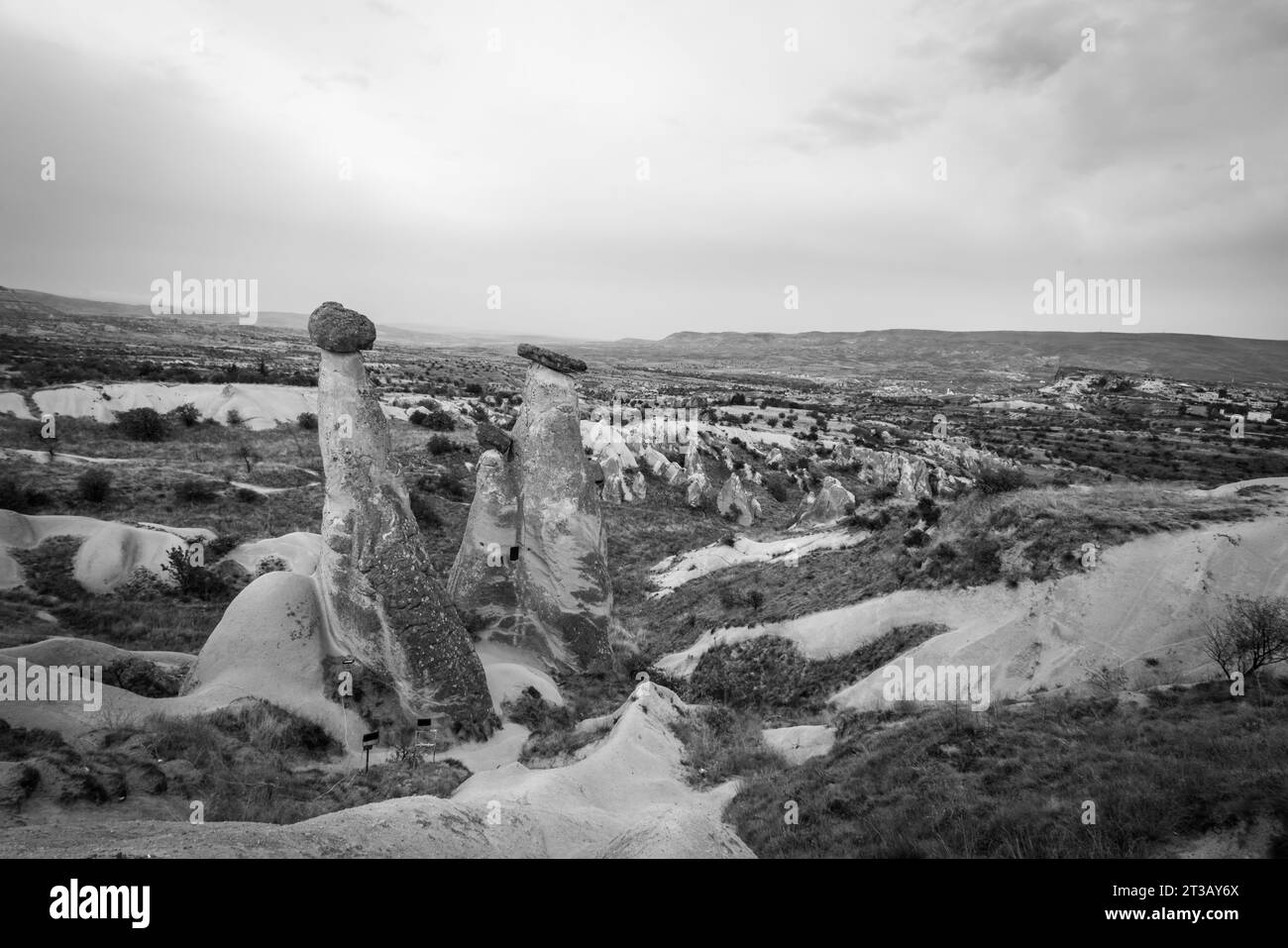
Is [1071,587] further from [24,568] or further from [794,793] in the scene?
[24,568]

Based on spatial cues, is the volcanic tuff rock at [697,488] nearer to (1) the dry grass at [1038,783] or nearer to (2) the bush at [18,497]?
(1) the dry grass at [1038,783]

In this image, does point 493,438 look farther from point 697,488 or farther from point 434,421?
point 434,421

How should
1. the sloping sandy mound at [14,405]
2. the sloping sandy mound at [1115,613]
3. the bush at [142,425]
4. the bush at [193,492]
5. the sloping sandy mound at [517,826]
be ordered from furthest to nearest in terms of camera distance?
the bush at [142,425] < the sloping sandy mound at [14,405] < the bush at [193,492] < the sloping sandy mound at [1115,613] < the sloping sandy mound at [517,826]

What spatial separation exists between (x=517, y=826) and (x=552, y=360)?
33.8 ft

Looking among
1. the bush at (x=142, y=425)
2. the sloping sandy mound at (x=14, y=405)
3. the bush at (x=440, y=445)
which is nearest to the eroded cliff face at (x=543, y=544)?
the bush at (x=440, y=445)

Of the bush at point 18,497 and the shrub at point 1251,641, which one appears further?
the bush at point 18,497

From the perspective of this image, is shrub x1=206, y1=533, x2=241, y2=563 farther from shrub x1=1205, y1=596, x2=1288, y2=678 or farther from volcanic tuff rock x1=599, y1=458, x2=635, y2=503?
shrub x1=1205, y1=596, x2=1288, y2=678

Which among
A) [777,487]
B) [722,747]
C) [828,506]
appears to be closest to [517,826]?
[722,747]

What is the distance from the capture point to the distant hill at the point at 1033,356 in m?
139

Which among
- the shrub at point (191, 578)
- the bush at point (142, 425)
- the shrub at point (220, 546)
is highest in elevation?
the bush at point (142, 425)

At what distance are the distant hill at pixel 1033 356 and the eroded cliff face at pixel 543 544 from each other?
13370cm

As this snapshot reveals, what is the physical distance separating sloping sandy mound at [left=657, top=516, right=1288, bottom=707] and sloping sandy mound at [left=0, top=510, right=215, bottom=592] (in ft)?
55.4

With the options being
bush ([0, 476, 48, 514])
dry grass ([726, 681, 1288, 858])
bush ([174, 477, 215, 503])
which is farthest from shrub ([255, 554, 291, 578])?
dry grass ([726, 681, 1288, 858])

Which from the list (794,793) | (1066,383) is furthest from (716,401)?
(1066,383)
